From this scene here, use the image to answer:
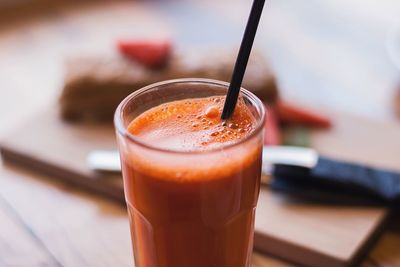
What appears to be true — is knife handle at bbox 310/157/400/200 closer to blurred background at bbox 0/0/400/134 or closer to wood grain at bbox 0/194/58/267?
blurred background at bbox 0/0/400/134

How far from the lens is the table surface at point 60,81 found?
0.90m

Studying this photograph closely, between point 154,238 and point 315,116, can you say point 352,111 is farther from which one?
point 154,238

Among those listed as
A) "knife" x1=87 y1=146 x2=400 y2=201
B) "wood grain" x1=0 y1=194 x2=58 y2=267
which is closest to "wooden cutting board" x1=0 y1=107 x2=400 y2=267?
"knife" x1=87 y1=146 x2=400 y2=201

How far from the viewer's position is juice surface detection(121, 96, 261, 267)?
629mm

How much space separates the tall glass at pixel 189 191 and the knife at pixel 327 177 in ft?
0.80

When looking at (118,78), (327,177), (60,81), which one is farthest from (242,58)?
(60,81)

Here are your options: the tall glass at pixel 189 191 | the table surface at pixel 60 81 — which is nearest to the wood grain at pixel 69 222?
the table surface at pixel 60 81

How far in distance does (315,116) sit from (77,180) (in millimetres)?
472

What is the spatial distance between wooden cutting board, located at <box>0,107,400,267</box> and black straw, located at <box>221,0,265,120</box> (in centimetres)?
29

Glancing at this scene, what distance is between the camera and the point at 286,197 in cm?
97

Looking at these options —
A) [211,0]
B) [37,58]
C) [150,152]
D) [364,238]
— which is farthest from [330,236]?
[211,0]

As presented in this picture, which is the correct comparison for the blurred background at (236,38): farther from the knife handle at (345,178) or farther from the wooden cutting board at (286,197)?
the knife handle at (345,178)

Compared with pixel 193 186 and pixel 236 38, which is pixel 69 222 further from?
pixel 236 38

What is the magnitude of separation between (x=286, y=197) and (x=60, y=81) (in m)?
0.67
